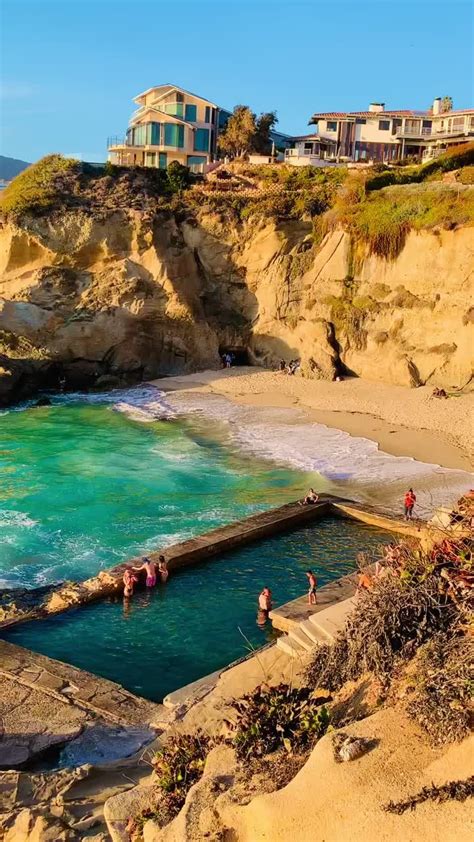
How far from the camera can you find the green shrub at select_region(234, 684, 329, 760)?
21.3 ft

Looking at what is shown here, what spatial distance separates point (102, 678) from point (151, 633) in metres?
2.35

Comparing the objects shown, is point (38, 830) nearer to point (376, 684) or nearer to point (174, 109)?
point (376, 684)

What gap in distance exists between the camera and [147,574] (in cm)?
1698

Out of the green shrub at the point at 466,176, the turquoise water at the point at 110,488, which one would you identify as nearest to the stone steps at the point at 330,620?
the turquoise water at the point at 110,488

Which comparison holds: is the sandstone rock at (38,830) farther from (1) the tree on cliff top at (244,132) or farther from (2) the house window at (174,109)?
(2) the house window at (174,109)

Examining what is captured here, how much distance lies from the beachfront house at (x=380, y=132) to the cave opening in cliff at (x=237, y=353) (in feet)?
89.9

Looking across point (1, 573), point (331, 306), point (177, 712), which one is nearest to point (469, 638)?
point (177, 712)

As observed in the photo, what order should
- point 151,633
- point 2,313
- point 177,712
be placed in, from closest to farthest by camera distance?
point 177,712 < point 151,633 < point 2,313

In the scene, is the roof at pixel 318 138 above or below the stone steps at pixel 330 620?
above

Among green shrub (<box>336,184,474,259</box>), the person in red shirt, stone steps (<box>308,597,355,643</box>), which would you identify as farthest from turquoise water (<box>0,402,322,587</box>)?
green shrub (<box>336,184,474,259</box>)

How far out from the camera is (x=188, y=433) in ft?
102

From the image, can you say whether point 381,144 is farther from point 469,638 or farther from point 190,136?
point 469,638

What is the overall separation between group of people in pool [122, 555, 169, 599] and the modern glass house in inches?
1683

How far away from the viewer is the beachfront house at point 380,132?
64062mm
